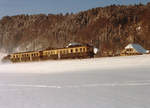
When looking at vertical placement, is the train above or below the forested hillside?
below

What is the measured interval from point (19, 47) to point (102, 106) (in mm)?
83456

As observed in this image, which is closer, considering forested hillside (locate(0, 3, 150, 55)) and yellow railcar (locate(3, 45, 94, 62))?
yellow railcar (locate(3, 45, 94, 62))

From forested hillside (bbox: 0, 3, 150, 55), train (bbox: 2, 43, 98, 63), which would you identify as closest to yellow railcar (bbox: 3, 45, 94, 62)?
train (bbox: 2, 43, 98, 63)

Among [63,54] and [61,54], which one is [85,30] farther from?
[63,54]

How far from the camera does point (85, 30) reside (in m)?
69.8

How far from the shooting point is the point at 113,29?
64188 mm

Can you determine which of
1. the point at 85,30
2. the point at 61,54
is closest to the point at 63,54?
the point at 61,54

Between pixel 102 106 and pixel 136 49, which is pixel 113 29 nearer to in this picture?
pixel 136 49

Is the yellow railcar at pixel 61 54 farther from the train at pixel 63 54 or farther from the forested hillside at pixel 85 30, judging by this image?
the forested hillside at pixel 85 30

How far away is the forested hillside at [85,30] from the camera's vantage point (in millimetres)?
60037

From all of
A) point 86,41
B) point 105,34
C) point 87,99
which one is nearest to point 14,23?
point 86,41

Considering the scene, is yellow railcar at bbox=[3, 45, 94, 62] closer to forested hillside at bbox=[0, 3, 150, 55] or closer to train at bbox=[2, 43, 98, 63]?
train at bbox=[2, 43, 98, 63]

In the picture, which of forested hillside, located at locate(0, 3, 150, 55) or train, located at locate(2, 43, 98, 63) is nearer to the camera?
train, located at locate(2, 43, 98, 63)

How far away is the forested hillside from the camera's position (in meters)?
60.0
